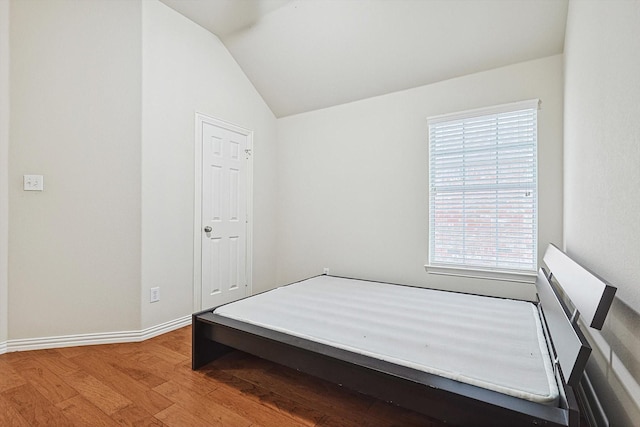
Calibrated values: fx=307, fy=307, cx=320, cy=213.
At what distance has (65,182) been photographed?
243 centimetres

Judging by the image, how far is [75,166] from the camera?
246 cm

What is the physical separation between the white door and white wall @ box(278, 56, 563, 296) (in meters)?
0.67

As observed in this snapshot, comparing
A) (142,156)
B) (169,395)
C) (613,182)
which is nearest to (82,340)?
(169,395)

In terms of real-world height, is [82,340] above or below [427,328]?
below

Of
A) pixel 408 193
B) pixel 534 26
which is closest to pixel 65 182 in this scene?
pixel 408 193

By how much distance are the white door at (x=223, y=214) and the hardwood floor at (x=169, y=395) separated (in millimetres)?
1081

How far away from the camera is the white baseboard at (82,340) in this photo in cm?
232

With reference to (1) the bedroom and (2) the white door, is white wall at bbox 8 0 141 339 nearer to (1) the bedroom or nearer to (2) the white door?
(1) the bedroom

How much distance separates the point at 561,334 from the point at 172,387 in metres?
2.06

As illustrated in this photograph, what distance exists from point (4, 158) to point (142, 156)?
0.88 metres

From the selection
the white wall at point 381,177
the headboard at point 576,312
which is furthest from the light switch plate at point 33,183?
the headboard at point 576,312

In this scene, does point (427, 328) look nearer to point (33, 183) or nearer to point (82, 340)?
point (82, 340)

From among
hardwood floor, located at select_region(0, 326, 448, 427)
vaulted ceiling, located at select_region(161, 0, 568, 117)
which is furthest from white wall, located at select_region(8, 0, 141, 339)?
vaulted ceiling, located at select_region(161, 0, 568, 117)

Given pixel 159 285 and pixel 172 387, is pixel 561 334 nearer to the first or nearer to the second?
pixel 172 387
